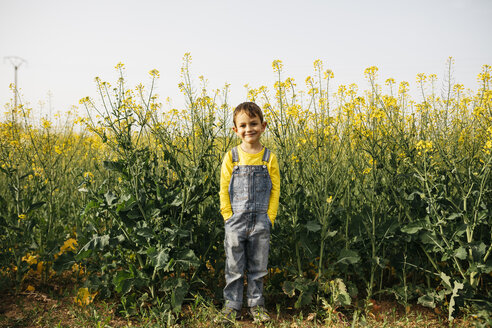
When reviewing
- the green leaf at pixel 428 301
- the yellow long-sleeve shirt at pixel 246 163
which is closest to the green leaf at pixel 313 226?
the yellow long-sleeve shirt at pixel 246 163

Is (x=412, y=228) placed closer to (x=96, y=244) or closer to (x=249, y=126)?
(x=249, y=126)

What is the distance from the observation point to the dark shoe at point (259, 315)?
108 inches

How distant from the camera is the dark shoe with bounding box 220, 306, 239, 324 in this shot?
2716 mm

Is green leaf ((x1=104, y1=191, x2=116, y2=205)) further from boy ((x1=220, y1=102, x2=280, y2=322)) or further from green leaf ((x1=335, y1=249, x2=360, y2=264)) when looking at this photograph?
green leaf ((x1=335, y1=249, x2=360, y2=264))

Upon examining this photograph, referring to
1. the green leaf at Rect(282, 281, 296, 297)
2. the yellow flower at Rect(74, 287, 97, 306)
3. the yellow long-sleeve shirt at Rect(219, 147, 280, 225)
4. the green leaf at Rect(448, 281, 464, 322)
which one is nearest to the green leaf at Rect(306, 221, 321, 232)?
the yellow long-sleeve shirt at Rect(219, 147, 280, 225)

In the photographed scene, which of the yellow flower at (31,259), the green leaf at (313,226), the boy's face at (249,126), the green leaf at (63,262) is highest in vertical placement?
the boy's face at (249,126)

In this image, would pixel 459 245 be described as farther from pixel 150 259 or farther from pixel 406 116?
pixel 150 259

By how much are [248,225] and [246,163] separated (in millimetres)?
457

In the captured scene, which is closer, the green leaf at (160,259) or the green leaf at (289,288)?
the green leaf at (160,259)

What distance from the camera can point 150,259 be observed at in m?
2.70

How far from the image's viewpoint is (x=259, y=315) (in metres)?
2.74

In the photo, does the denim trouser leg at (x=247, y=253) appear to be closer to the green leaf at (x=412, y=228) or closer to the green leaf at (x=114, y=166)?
the green leaf at (x=114, y=166)

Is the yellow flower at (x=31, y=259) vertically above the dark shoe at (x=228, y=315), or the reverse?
the yellow flower at (x=31, y=259)

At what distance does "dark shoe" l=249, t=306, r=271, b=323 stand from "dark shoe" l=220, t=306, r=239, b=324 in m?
0.13
